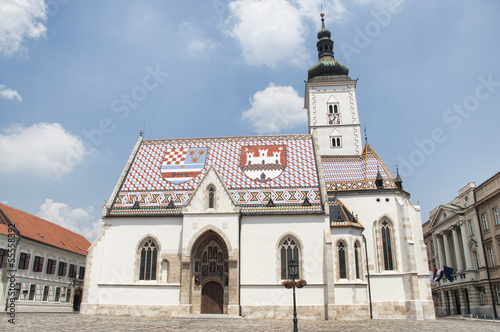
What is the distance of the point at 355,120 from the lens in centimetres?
4197

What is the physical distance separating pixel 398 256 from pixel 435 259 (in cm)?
2450

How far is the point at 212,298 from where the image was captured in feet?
90.7

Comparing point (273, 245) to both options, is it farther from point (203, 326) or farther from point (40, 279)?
point (40, 279)

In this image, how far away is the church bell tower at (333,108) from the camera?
1628 inches

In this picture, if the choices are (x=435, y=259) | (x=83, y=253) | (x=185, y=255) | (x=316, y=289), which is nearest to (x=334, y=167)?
(x=316, y=289)

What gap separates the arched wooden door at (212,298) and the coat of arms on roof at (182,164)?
8.65 metres

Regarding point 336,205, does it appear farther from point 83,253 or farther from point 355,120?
→ point 83,253

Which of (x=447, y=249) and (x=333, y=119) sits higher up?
(x=333, y=119)

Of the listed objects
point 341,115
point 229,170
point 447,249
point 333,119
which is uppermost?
point 341,115

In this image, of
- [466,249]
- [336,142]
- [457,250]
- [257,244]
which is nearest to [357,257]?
[257,244]

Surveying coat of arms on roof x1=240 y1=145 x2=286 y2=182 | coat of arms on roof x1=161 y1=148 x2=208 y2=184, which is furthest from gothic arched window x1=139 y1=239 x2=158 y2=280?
coat of arms on roof x1=240 y1=145 x2=286 y2=182

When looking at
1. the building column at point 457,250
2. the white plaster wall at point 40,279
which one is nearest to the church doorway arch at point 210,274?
the white plaster wall at point 40,279

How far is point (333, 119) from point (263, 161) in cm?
1331

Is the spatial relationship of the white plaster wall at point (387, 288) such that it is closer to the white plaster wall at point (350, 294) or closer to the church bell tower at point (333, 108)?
the white plaster wall at point (350, 294)
